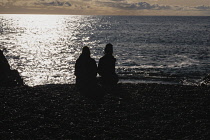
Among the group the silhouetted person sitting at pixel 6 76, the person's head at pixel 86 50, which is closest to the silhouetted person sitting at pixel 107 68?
the person's head at pixel 86 50

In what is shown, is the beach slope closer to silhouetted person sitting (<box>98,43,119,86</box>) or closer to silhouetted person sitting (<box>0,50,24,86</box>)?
silhouetted person sitting (<box>98,43,119,86</box>)

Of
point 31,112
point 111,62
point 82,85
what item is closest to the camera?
point 31,112

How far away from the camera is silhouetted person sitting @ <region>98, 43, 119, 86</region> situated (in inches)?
581

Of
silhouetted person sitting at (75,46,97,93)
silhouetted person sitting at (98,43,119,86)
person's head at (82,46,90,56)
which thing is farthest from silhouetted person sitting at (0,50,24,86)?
silhouetted person sitting at (98,43,119,86)

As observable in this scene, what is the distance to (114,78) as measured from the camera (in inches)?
581

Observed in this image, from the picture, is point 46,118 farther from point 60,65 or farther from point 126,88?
point 60,65

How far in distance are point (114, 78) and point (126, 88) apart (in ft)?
3.53

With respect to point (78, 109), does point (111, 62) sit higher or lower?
higher

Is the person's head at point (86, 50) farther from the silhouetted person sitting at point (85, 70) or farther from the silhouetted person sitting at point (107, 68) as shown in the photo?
the silhouetted person sitting at point (107, 68)

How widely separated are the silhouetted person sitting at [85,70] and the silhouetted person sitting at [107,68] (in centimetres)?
93

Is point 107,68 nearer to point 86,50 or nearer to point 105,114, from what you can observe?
point 86,50

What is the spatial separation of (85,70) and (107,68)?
5.26 feet

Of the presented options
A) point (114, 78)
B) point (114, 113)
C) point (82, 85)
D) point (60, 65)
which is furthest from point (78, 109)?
point (60, 65)

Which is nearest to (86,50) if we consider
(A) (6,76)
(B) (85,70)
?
(B) (85,70)
